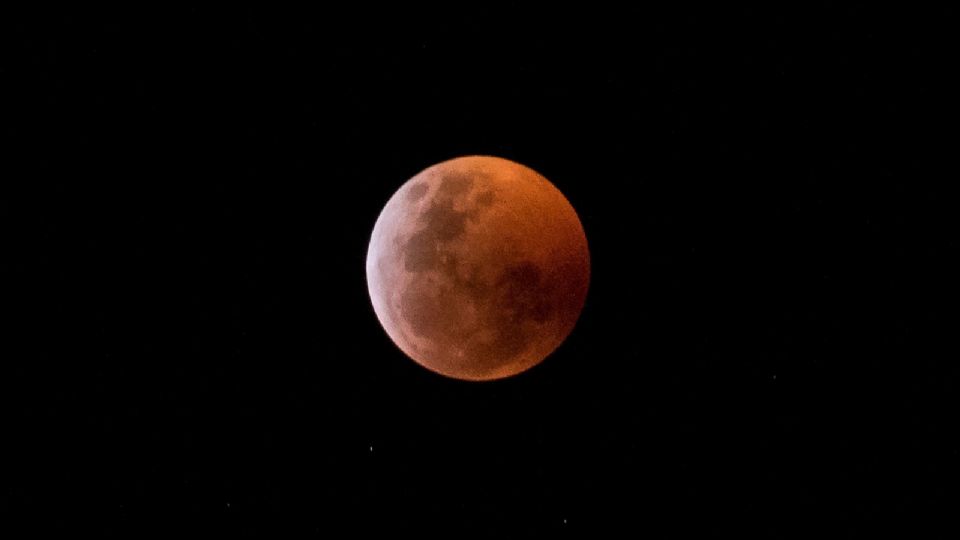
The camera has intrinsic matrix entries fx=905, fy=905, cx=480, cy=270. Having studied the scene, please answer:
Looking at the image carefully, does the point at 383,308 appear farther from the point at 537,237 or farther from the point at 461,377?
the point at 537,237

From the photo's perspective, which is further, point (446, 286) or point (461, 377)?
point (461, 377)

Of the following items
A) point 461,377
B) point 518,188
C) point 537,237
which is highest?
point 518,188

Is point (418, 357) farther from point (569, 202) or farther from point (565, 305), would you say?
point (569, 202)

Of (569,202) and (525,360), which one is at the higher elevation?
(569,202)

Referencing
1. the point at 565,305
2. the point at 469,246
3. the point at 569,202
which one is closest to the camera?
the point at 469,246

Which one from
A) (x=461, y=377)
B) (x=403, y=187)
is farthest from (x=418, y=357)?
(x=403, y=187)

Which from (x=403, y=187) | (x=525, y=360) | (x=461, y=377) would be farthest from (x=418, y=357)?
(x=403, y=187)

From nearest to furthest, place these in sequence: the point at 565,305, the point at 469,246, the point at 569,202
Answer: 1. the point at 469,246
2. the point at 565,305
3. the point at 569,202
